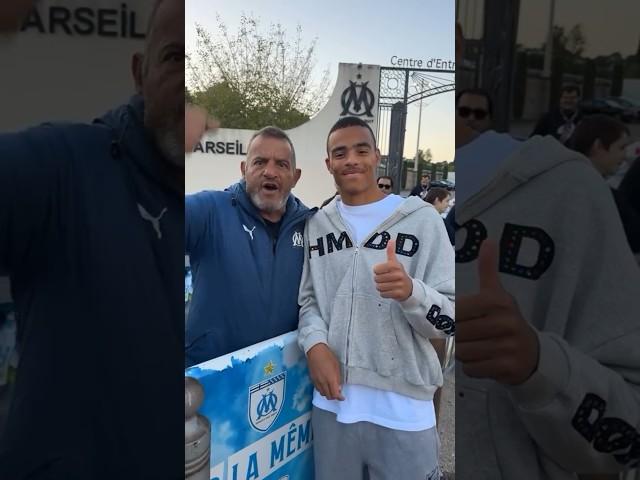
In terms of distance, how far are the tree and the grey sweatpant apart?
2.28ft

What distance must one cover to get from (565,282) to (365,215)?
43 centimetres

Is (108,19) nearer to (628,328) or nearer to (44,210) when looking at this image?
(44,210)

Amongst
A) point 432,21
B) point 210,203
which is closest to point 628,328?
point 432,21

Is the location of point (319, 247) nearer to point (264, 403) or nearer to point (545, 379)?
point (264, 403)

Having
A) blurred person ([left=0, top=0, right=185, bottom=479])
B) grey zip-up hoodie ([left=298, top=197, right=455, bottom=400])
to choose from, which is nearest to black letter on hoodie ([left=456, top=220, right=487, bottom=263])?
grey zip-up hoodie ([left=298, top=197, right=455, bottom=400])

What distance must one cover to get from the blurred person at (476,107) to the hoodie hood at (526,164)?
8 cm

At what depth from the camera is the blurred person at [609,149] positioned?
1035 millimetres

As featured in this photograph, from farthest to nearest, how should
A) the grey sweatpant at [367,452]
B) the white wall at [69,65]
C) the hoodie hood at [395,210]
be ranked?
1. the grey sweatpant at [367,452]
2. the hoodie hood at [395,210]
3. the white wall at [69,65]

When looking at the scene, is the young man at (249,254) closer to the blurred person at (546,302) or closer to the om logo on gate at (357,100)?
the om logo on gate at (357,100)

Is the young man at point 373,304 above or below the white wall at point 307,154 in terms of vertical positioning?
below

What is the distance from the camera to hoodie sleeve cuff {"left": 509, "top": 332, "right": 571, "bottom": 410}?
105 cm

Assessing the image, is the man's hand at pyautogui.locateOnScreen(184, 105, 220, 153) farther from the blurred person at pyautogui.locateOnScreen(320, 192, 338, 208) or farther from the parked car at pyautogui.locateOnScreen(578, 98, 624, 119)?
the parked car at pyautogui.locateOnScreen(578, 98, 624, 119)

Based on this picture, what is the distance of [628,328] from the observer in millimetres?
1037

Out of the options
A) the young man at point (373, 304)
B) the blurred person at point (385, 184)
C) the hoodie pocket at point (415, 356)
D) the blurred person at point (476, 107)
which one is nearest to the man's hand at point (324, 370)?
the young man at point (373, 304)
